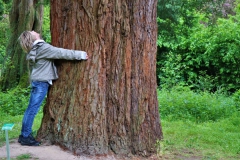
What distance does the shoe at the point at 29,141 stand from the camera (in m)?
5.67

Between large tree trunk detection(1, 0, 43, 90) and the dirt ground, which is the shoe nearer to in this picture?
the dirt ground

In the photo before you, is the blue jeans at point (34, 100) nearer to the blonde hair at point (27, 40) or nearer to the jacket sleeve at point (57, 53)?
the jacket sleeve at point (57, 53)

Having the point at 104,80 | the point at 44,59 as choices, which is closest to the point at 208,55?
the point at 104,80

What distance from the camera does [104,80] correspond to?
5535 millimetres

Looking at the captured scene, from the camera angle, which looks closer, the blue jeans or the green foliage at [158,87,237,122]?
the blue jeans

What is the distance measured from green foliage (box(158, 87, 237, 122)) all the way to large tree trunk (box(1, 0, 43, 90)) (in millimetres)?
6917

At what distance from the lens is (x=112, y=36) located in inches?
219

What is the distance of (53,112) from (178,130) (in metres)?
3.41

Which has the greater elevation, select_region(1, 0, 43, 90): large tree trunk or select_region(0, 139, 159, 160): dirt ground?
select_region(1, 0, 43, 90): large tree trunk

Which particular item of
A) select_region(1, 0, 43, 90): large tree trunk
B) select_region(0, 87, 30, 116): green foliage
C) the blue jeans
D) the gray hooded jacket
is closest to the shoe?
the blue jeans

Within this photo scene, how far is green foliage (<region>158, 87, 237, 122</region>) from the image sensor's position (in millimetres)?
10123

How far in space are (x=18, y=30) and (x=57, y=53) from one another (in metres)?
10.9

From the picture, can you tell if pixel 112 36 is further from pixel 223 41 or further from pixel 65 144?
pixel 223 41

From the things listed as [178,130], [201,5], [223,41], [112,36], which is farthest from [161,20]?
[112,36]
